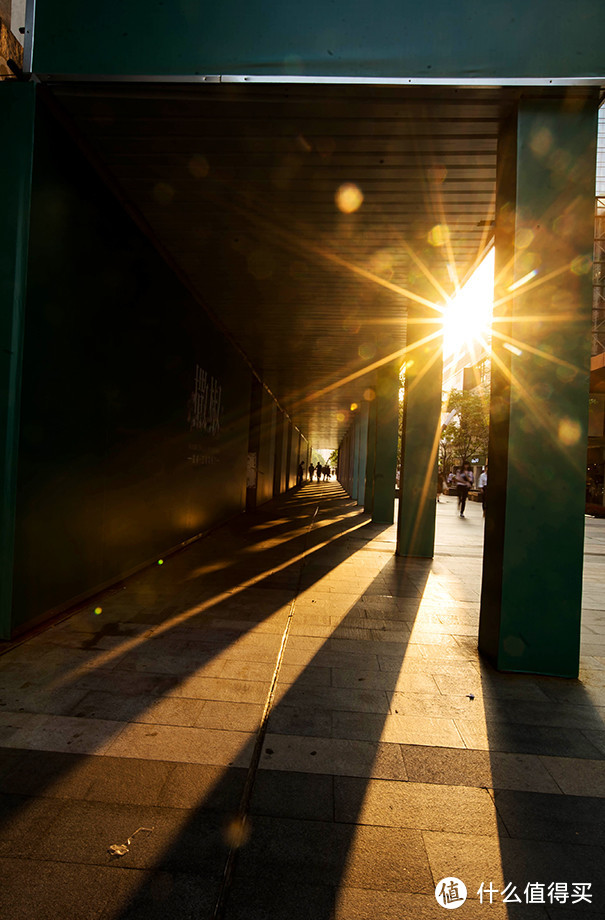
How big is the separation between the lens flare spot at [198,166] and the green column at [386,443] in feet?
30.4

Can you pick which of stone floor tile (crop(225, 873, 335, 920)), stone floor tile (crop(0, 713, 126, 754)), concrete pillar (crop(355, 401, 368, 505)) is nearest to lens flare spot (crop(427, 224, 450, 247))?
stone floor tile (crop(0, 713, 126, 754))

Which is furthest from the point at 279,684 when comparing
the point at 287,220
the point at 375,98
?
the point at 287,220

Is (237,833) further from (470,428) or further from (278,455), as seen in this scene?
(470,428)

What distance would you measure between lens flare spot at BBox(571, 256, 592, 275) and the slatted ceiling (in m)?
1.42

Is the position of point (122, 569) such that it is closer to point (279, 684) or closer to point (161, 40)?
point (279, 684)

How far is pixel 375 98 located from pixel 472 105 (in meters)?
0.78

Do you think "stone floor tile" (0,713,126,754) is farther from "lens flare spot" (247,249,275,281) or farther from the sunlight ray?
"lens flare spot" (247,249,275,281)

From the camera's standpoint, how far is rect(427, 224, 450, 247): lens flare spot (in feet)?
20.7

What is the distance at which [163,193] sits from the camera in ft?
18.6

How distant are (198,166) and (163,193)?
2.36 feet

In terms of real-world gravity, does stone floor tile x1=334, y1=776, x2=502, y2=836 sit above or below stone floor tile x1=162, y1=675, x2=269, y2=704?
above

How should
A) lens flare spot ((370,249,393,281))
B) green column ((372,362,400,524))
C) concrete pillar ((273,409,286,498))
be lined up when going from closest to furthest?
lens flare spot ((370,249,393,281))
green column ((372,362,400,524))
concrete pillar ((273,409,286,498))

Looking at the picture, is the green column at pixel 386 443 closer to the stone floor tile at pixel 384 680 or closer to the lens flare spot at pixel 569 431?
the lens flare spot at pixel 569 431

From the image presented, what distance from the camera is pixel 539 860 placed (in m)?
1.89
